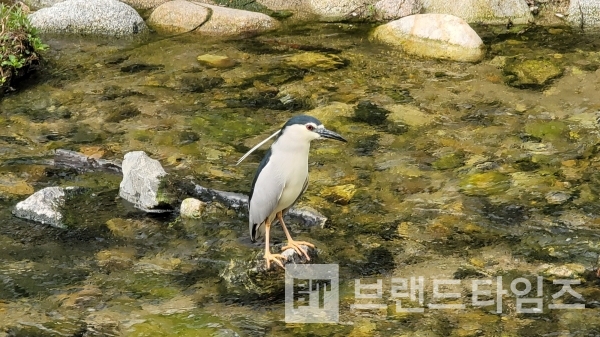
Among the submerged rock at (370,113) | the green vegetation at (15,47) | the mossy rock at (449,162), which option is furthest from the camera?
the green vegetation at (15,47)

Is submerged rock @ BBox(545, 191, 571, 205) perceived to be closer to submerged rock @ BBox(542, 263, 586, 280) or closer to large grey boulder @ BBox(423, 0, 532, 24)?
submerged rock @ BBox(542, 263, 586, 280)

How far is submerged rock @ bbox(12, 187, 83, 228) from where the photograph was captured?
5773 mm

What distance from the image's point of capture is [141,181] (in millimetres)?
5965

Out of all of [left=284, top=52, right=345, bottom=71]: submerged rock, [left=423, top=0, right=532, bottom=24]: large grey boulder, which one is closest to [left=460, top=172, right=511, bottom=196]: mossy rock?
[left=284, top=52, right=345, bottom=71]: submerged rock

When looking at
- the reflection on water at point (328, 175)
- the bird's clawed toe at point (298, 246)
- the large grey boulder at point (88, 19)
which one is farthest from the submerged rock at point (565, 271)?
the large grey boulder at point (88, 19)

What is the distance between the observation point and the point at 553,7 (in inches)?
411

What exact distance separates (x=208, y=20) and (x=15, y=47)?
260cm

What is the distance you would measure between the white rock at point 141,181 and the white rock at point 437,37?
4.21 m

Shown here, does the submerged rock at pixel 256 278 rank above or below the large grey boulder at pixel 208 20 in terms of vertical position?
below

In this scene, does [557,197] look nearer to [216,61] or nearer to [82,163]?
[82,163]

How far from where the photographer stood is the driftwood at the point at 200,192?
5.81 meters

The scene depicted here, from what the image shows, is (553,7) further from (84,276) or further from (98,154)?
(84,276)

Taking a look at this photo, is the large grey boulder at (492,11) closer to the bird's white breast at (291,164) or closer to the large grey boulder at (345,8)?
the large grey boulder at (345,8)

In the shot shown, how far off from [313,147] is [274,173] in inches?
87.2
